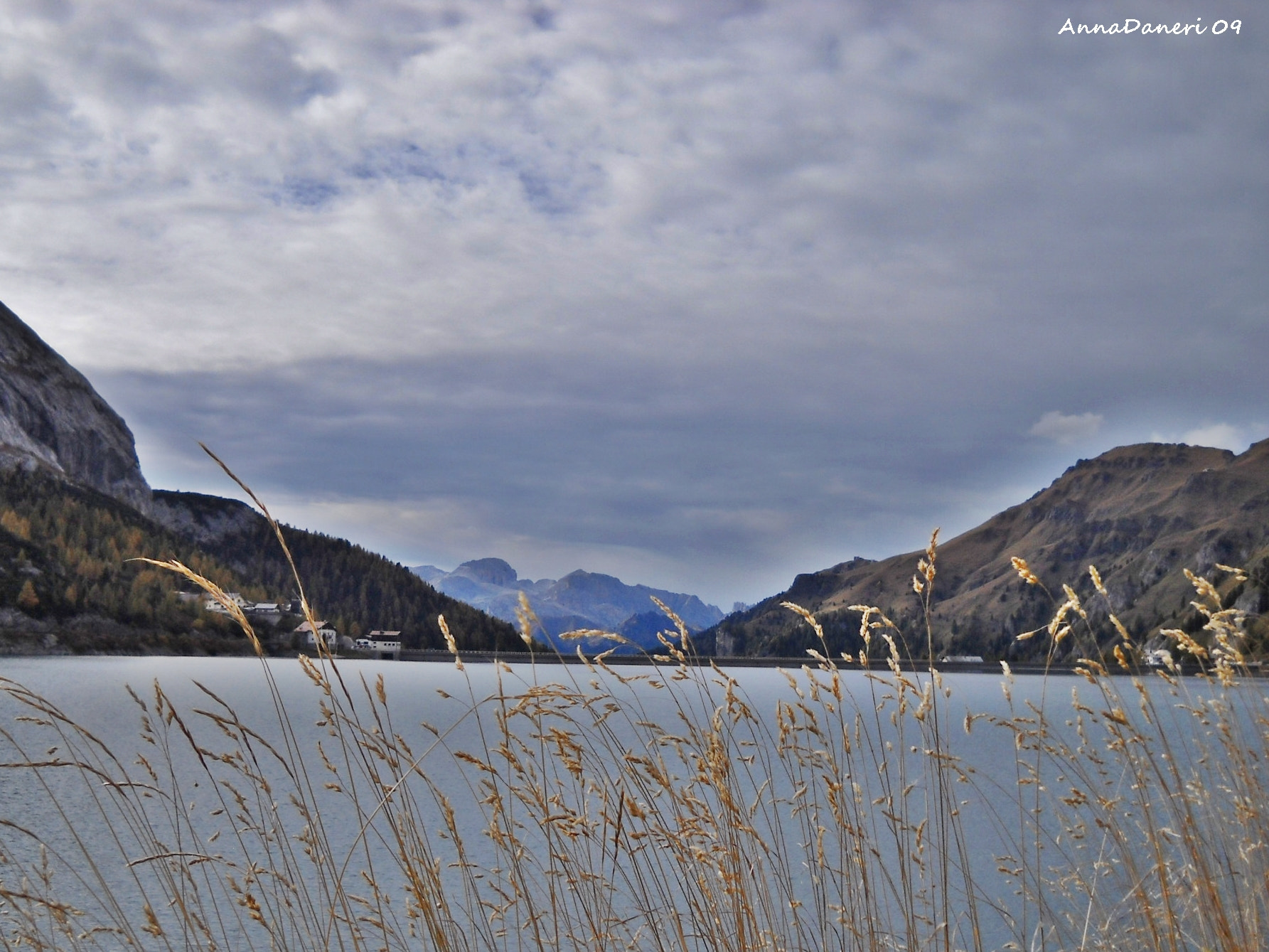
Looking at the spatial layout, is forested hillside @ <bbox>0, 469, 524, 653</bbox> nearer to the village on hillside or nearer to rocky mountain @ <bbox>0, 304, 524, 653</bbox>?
rocky mountain @ <bbox>0, 304, 524, 653</bbox>

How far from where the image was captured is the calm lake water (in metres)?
4.87

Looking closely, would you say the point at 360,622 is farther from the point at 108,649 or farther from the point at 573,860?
the point at 573,860

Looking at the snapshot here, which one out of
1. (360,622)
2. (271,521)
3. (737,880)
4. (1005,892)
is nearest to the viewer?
(271,521)

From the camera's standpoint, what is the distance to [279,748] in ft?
106

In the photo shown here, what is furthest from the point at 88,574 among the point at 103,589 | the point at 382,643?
the point at 382,643

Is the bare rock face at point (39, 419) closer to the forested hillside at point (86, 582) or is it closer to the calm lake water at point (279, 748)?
the forested hillside at point (86, 582)

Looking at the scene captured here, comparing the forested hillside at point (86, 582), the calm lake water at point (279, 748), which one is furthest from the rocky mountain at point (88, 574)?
the calm lake water at point (279, 748)

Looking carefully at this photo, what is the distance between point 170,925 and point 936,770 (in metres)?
14.5

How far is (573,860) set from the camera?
3459 millimetres

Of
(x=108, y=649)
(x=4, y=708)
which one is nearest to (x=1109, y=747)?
(x=4, y=708)

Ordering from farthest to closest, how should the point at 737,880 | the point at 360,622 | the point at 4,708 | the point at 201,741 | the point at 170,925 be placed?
the point at 360,622 < the point at 4,708 < the point at 201,741 < the point at 170,925 < the point at 737,880

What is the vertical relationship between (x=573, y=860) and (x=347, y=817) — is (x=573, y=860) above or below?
above

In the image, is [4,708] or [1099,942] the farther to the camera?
[4,708]

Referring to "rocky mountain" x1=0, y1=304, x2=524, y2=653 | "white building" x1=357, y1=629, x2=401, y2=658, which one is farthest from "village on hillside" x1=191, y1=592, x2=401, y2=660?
"rocky mountain" x1=0, y1=304, x2=524, y2=653
